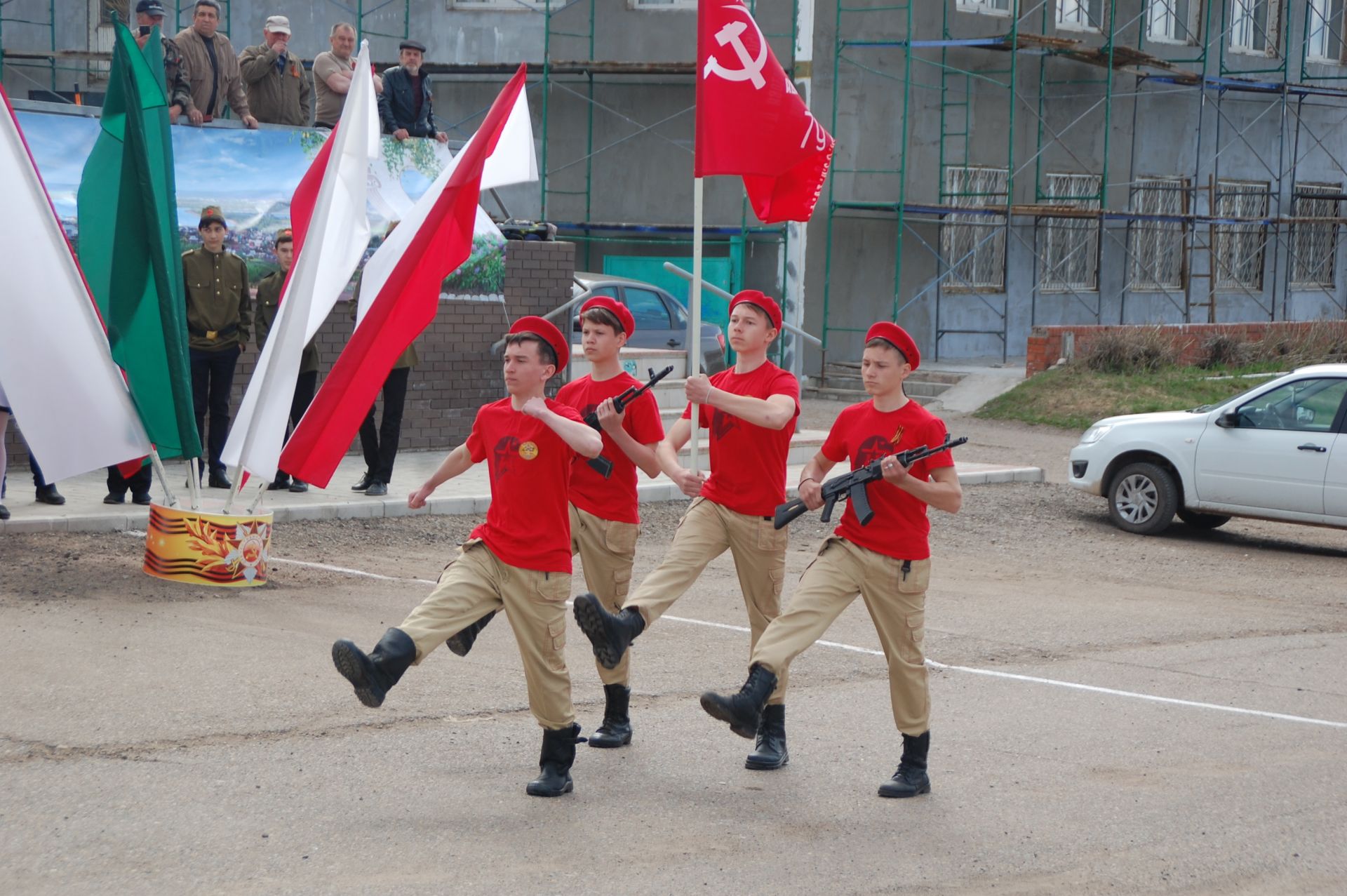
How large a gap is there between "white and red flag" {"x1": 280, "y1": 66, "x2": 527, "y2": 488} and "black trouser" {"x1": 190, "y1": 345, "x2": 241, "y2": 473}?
3665 millimetres

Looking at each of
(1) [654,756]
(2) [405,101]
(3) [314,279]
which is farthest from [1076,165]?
(1) [654,756]

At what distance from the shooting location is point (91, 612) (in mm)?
8594

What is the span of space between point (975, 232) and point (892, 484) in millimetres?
21451

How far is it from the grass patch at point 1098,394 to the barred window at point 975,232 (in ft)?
12.7

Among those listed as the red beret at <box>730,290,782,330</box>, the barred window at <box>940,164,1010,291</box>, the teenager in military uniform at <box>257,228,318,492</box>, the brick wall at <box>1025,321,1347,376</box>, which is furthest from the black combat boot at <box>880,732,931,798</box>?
the barred window at <box>940,164,1010,291</box>

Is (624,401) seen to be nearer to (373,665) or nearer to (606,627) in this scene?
(606,627)

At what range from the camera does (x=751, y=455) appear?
6.58 meters

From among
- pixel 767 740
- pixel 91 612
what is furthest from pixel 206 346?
pixel 767 740

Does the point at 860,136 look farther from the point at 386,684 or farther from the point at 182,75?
the point at 386,684

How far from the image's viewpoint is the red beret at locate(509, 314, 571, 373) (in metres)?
5.95

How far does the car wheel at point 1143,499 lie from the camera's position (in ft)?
45.4

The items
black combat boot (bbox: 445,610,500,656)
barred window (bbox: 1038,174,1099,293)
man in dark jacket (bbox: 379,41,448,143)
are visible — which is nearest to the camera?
black combat boot (bbox: 445,610,500,656)

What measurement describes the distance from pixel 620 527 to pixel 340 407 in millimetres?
2917

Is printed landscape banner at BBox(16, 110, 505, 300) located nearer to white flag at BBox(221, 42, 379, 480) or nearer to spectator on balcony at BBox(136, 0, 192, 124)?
spectator on balcony at BBox(136, 0, 192, 124)
